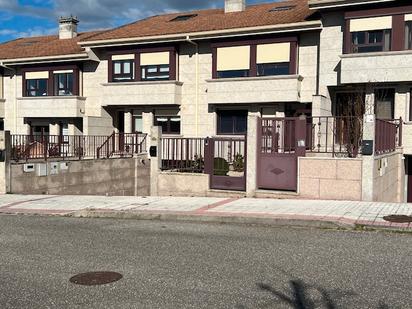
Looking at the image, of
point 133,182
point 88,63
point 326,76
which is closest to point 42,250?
point 133,182

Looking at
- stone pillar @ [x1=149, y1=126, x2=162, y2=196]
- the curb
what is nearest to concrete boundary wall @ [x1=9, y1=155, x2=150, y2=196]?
stone pillar @ [x1=149, y1=126, x2=162, y2=196]

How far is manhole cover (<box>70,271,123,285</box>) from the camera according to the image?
19.2 ft

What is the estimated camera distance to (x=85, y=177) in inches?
747

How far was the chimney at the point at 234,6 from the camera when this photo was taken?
1123 inches

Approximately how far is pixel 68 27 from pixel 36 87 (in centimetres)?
659

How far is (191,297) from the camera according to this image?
5.22m

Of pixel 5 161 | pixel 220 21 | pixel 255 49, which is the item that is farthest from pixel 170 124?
pixel 5 161

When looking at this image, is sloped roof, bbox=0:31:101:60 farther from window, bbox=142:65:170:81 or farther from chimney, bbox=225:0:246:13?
chimney, bbox=225:0:246:13

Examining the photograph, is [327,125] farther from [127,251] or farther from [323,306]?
[323,306]

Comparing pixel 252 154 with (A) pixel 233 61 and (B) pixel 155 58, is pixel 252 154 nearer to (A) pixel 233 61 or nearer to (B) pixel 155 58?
(A) pixel 233 61

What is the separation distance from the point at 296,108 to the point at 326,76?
90.9 inches

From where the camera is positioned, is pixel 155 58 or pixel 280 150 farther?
pixel 155 58

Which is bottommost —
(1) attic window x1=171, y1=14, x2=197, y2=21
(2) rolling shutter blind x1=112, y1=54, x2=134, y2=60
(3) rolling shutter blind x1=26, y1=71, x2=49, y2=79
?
(3) rolling shutter blind x1=26, y1=71, x2=49, y2=79

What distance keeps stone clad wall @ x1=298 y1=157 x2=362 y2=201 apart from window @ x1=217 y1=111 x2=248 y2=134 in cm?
1135
